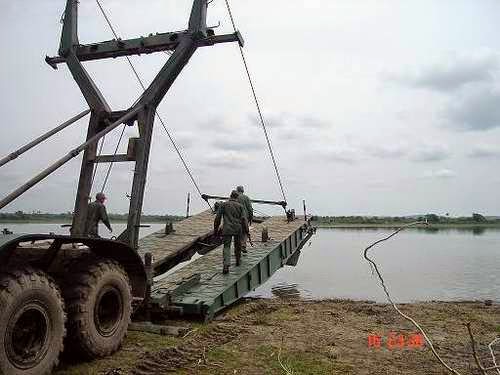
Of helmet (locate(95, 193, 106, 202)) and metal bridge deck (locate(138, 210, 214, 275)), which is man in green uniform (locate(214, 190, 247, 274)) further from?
helmet (locate(95, 193, 106, 202))

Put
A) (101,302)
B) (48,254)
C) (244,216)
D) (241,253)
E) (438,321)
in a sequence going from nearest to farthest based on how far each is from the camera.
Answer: (48,254)
(101,302)
(438,321)
(244,216)
(241,253)

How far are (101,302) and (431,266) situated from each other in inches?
719

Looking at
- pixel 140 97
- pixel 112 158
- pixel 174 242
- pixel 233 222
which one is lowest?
pixel 174 242

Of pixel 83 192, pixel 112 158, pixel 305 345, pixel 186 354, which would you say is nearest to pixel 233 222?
pixel 112 158

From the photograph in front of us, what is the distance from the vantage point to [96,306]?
5.65 m

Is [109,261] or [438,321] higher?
[109,261]

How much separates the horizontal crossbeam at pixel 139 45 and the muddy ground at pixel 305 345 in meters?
4.76

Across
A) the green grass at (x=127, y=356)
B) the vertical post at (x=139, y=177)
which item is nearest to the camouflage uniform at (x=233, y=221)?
the vertical post at (x=139, y=177)

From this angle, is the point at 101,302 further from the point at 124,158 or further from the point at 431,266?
the point at 431,266

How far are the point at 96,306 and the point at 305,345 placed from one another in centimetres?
285

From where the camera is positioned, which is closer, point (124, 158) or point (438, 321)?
point (124, 158)

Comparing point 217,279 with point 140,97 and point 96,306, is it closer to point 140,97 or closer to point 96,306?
point 140,97

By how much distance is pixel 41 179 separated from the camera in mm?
6094

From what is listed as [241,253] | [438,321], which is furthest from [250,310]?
[438,321]
